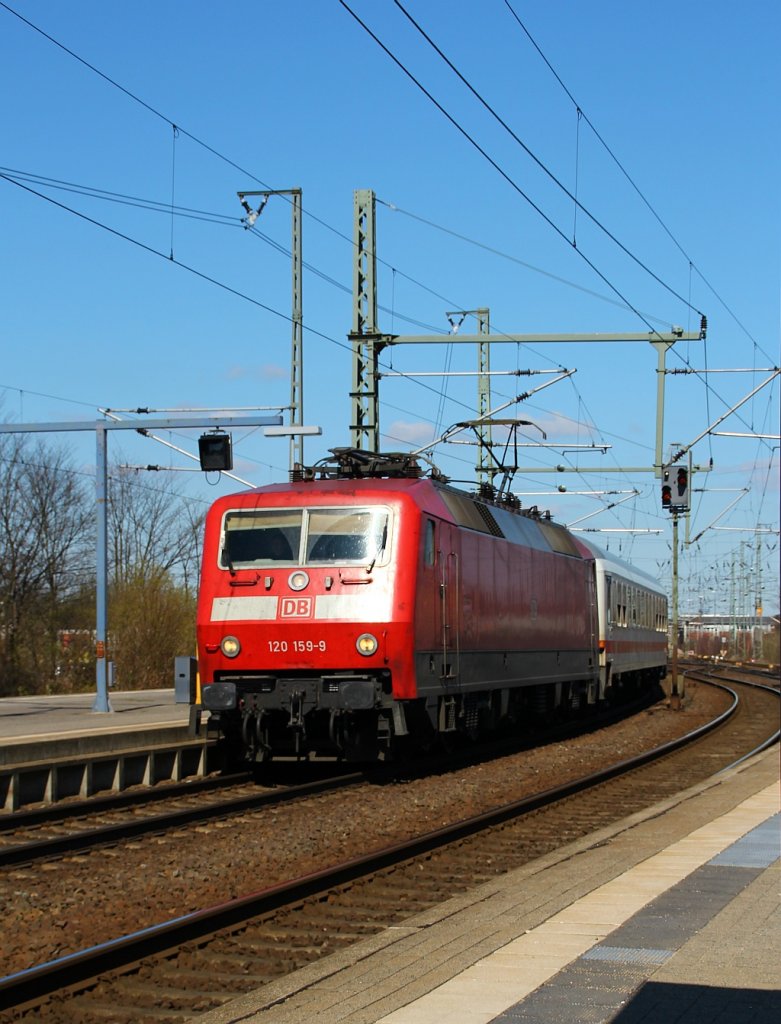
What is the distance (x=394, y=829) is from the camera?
1285cm

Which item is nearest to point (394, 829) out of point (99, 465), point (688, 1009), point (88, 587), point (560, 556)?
point (688, 1009)

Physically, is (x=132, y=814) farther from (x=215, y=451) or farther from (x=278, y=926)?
(x=215, y=451)

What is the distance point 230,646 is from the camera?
618 inches

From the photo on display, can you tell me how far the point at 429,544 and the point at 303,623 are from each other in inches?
71.6

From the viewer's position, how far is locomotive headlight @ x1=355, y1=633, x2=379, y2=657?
1510 cm

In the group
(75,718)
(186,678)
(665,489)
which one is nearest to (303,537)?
(186,678)

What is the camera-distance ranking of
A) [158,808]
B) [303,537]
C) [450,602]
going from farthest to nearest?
[450,602], [303,537], [158,808]

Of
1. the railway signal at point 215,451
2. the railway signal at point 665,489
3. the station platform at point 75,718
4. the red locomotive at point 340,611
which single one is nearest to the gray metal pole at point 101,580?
the station platform at point 75,718

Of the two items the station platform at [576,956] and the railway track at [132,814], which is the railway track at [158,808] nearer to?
the railway track at [132,814]

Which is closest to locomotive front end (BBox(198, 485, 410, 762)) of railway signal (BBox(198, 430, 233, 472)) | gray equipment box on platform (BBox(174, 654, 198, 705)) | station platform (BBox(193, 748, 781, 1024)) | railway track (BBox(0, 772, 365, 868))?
railway track (BBox(0, 772, 365, 868))

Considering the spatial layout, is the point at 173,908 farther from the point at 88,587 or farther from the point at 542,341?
the point at 88,587

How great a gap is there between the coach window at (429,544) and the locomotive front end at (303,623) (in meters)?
0.59

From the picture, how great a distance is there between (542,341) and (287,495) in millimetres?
8425

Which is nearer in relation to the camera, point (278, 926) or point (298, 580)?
point (278, 926)
